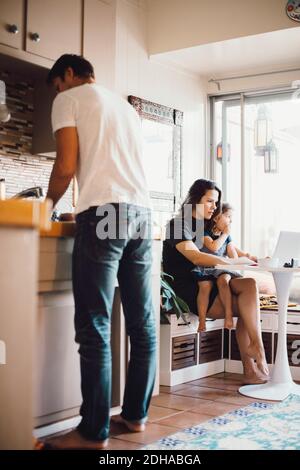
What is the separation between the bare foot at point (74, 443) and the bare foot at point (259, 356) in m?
1.54

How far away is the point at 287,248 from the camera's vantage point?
349 centimetres

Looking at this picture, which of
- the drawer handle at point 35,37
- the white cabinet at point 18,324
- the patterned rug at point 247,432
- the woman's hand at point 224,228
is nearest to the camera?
the white cabinet at point 18,324

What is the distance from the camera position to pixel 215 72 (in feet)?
16.6

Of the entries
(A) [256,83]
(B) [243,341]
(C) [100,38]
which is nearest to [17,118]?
(C) [100,38]

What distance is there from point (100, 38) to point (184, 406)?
201 centimetres

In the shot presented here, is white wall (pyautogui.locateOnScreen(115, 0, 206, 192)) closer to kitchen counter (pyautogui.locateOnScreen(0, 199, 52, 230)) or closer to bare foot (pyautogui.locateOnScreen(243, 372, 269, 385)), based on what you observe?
bare foot (pyautogui.locateOnScreen(243, 372, 269, 385))

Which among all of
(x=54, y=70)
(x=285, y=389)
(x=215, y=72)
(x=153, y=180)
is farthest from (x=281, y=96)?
(x=54, y=70)

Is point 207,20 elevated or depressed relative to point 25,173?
elevated

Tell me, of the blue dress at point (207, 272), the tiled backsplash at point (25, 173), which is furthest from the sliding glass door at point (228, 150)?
the tiled backsplash at point (25, 173)

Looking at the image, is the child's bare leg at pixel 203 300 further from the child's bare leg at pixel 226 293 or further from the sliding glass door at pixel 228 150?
the sliding glass door at pixel 228 150

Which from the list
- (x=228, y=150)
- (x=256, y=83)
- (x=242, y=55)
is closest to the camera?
(x=242, y=55)

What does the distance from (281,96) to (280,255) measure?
188cm

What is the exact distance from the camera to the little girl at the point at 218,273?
370 centimetres

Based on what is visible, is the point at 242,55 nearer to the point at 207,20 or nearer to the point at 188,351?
the point at 207,20
